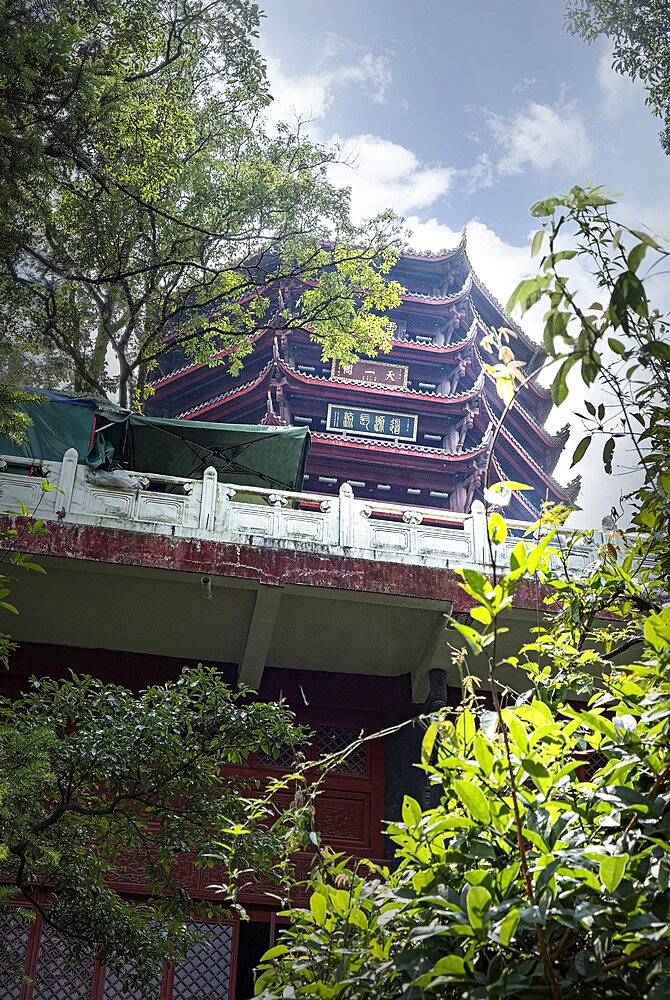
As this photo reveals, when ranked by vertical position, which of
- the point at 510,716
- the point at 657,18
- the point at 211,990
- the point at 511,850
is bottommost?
the point at 211,990

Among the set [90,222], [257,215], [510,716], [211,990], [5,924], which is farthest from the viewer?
[257,215]

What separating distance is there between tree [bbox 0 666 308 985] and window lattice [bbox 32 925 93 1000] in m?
1.57

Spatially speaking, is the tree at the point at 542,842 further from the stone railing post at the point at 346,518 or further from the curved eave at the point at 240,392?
the curved eave at the point at 240,392

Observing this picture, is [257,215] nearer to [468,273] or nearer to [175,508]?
[175,508]

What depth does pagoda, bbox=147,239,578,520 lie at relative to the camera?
15.9 meters

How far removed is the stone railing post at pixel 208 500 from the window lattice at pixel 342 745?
243cm

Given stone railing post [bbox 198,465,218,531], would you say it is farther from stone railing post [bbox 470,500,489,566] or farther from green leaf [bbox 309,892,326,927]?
green leaf [bbox 309,892,326,927]

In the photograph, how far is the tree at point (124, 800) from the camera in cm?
552

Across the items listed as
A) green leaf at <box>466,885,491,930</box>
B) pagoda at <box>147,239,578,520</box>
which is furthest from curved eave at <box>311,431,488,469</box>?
green leaf at <box>466,885,491,930</box>

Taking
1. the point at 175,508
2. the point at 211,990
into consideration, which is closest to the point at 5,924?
the point at 211,990

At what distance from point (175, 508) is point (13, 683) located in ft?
7.55

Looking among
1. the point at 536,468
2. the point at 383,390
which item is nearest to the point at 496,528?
the point at 383,390

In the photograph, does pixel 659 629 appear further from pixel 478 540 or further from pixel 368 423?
pixel 368 423

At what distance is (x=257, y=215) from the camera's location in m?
12.3
